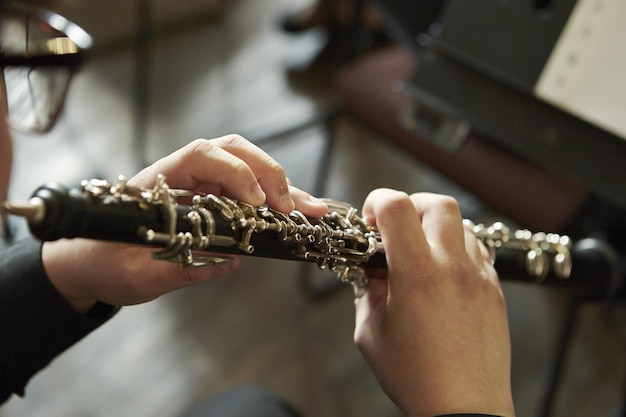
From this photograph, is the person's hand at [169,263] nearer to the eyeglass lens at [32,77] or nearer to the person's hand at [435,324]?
the person's hand at [435,324]

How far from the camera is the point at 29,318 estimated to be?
69 cm

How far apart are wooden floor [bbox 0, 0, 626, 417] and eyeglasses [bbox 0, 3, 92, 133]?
62cm

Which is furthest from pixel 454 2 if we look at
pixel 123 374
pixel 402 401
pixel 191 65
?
pixel 191 65

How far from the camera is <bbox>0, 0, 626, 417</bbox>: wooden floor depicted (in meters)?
1.49

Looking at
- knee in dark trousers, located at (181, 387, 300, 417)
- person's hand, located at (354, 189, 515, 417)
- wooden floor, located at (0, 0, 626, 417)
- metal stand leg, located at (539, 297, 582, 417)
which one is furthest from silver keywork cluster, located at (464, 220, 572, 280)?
Answer: wooden floor, located at (0, 0, 626, 417)

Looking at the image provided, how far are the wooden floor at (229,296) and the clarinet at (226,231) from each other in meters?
0.78

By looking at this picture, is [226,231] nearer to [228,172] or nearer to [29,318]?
[228,172]

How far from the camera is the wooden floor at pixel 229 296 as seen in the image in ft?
4.88

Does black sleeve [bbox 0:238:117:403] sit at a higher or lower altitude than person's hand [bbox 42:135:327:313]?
lower

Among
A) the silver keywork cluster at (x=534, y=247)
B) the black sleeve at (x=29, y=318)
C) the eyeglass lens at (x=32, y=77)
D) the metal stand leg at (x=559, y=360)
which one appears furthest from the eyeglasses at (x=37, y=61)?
the metal stand leg at (x=559, y=360)

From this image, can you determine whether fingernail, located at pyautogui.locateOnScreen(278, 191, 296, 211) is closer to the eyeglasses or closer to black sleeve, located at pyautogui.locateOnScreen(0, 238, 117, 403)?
black sleeve, located at pyautogui.locateOnScreen(0, 238, 117, 403)

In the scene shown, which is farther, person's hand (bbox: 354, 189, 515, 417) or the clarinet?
person's hand (bbox: 354, 189, 515, 417)

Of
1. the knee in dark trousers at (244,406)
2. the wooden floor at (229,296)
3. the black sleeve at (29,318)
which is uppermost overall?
the black sleeve at (29,318)

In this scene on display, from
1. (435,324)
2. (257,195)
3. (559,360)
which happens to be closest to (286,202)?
(257,195)
